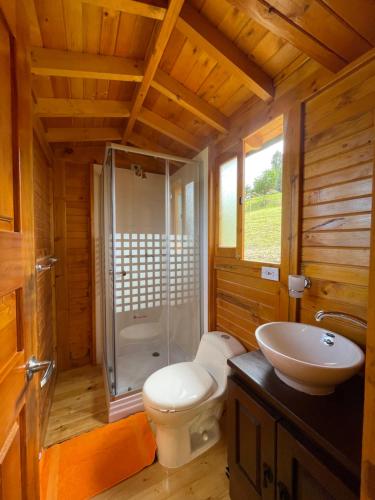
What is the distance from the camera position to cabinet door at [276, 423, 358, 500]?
608 mm

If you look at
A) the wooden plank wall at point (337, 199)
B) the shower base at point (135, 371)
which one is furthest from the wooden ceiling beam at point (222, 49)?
the shower base at point (135, 371)

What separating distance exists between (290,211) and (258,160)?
20.2 inches

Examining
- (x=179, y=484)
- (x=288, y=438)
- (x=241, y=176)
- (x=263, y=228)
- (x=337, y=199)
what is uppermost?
(x=241, y=176)

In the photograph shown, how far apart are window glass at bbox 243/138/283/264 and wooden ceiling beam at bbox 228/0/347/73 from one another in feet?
1.41

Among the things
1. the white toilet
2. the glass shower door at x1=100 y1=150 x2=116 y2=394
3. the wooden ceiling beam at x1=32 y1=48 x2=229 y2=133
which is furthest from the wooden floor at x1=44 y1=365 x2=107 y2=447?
the wooden ceiling beam at x1=32 y1=48 x2=229 y2=133

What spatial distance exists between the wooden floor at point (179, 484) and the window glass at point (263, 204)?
4.55 ft

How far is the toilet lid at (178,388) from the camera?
1.26 metres

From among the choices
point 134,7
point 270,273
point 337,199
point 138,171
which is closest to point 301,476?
point 270,273

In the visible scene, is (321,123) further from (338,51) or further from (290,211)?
(290,211)

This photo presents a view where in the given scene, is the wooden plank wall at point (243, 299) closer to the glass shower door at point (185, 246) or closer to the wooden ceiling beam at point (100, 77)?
the glass shower door at point (185, 246)

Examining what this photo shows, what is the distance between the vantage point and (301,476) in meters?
0.71

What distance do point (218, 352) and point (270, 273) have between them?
73 cm

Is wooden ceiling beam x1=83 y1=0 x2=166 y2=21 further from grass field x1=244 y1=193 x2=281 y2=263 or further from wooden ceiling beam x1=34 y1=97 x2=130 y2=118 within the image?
grass field x1=244 y1=193 x2=281 y2=263

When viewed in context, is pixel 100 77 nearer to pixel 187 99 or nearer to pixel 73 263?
pixel 187 99
